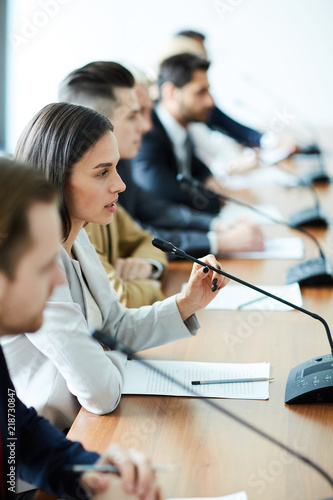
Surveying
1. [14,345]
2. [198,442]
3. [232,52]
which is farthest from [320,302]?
[232,52]

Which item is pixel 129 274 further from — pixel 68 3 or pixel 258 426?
pixel 68 3

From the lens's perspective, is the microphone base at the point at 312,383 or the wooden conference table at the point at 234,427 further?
the microphone base at the point at 312,383

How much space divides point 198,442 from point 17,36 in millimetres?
3430

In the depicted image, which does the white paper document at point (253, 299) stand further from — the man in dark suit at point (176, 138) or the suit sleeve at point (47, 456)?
the man in dark suit at point (176, 138)

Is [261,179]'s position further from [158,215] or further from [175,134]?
[158,215]

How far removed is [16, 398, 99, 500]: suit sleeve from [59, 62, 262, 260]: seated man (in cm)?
77

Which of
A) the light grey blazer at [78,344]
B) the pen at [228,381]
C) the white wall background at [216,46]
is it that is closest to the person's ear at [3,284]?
the light grey blazer at [78,344]

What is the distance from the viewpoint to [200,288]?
1.45 m

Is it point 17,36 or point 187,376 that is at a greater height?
point 17,36

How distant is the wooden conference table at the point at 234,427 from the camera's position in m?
1.06

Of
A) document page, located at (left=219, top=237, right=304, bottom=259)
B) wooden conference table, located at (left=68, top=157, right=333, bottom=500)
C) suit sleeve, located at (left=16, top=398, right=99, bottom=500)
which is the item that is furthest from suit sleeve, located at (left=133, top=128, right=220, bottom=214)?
suit sleeve, located at (left=16, top=398, right=99, bottom=500)

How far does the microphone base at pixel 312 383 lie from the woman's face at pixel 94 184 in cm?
57

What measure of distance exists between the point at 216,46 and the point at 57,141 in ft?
12.7

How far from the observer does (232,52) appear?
4.96 meters
